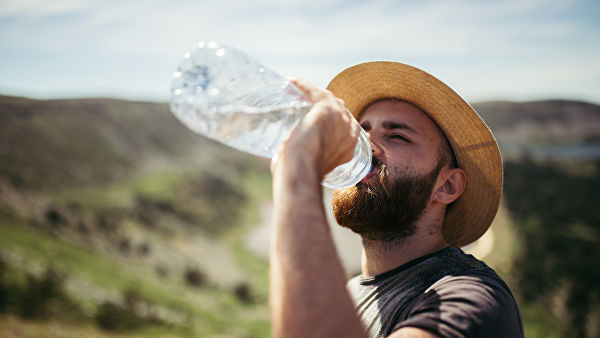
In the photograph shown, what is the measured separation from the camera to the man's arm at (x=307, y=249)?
123 cm

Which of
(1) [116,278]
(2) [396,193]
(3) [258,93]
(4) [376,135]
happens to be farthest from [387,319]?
(1) [116,278]

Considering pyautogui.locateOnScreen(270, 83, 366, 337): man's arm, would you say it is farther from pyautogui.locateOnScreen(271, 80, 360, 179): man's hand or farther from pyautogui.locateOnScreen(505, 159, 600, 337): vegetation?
pyautogui.locateOnScreen(505, 159, 600, 337): vegetation

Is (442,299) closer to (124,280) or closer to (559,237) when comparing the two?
(124,280)

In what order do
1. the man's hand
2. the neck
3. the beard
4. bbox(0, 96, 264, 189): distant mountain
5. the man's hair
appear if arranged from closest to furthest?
the man's hand, the beard, the neck, the man's hair, bbox(0, 96, 264, 189): distant mountain

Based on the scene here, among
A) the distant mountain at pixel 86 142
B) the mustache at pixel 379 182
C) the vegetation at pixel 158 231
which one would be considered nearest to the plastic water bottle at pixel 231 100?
the mustache at pixel 379 182

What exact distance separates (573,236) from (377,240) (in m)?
27.2

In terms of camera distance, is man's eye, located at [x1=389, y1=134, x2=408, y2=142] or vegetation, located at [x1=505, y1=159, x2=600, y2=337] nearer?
man's eye, located at [x1=389, y1=134, x2=408, y2=142]

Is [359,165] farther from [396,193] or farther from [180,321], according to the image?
[180,321]

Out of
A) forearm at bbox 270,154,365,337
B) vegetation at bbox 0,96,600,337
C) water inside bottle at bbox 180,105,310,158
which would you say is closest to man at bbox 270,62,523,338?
forearm at bbox 270,154,365,337

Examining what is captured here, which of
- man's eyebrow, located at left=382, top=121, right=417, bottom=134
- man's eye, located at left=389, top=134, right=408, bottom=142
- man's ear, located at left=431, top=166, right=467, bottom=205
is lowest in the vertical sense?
man's ear, located at left=431, top=166, right=467, bottom=205

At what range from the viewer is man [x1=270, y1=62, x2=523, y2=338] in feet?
4.22

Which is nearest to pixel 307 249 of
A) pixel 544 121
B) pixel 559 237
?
pixel 559 237

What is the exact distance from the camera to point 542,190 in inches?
1304

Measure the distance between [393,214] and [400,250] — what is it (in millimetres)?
252
